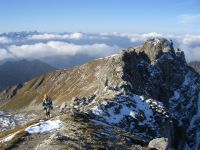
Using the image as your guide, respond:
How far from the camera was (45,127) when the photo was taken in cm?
6328

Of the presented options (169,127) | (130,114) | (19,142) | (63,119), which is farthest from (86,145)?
(169,127)

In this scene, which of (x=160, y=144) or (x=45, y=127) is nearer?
(x=160, y=144)

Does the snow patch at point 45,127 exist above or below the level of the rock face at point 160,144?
above

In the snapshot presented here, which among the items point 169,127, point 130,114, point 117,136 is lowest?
point 169,127

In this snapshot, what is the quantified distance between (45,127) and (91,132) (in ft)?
26.7

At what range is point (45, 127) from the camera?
6328 cm

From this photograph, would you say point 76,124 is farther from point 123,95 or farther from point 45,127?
point 123,95

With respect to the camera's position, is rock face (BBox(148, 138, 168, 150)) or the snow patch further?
the snow patch

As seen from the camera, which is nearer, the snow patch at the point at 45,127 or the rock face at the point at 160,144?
the rock face at the point at 160,144

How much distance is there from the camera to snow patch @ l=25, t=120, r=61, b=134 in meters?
61.4

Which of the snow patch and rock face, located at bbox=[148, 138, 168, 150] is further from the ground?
the snow patch

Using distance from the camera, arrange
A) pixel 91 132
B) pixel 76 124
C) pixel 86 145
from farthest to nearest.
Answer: pixel 76 124 → pixel 91 132 → pixel 86 145

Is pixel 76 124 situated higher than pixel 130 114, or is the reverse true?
pixel 76 124

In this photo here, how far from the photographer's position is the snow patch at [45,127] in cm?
6144
